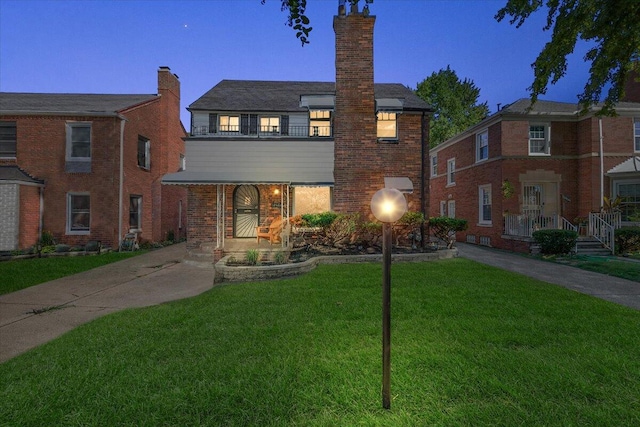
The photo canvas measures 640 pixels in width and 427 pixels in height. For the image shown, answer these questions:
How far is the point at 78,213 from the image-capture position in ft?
45.0

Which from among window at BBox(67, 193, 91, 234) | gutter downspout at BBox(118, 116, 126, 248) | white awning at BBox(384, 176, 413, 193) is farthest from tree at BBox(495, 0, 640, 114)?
window at BBox(67, 193, 91, 234)

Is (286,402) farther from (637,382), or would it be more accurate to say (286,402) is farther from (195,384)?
(637,382)

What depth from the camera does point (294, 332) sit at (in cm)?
403

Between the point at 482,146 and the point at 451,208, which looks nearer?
the point at 482,146

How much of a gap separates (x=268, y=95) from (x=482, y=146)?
12.1m

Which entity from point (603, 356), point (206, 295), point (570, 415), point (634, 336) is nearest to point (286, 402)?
point (570, 415)

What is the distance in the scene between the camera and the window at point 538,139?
14.9 metres

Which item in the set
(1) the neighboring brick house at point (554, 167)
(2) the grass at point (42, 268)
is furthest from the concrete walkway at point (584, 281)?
(2) the grass at point (42, 268)

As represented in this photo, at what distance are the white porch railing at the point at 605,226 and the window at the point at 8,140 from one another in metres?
26.3

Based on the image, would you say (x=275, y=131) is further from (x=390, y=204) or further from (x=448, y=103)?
(x=448, y=103)

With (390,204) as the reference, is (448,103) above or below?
above

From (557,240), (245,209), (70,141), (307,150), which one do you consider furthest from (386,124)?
(70,141)

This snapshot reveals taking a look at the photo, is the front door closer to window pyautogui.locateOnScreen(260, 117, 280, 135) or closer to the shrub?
window pyautogui.locateOnScreen(260, 117, 280, 135)

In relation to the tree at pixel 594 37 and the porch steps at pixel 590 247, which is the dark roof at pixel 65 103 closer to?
the tree at pixel 594 37
